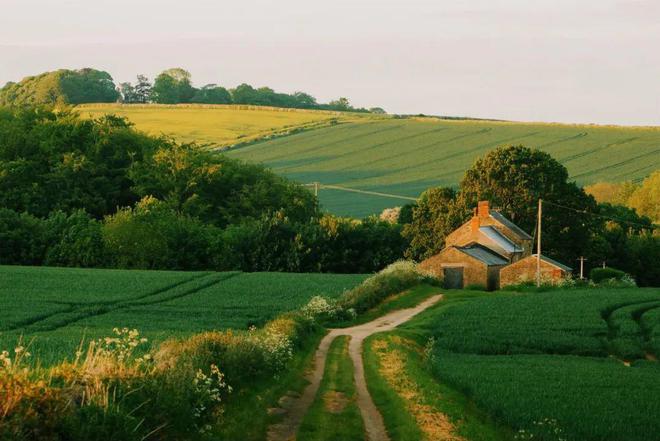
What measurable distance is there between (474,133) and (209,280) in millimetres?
101713

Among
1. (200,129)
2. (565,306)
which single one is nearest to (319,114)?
(200,129)

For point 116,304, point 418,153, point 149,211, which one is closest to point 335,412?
point 116,304

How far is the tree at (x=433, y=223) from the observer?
92.4 m

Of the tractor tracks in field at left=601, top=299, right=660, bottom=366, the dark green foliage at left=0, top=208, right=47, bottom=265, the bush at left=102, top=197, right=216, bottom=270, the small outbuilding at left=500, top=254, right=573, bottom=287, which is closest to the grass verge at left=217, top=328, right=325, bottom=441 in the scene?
the tractor tracks in field at left=601, top=299, right=660, bottom=366

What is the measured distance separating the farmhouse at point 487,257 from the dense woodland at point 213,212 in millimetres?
2624

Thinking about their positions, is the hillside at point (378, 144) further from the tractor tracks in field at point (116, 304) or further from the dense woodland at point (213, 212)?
the tractor tracks in field at point (116, 304)

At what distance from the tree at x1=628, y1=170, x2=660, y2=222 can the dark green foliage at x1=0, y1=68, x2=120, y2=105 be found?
9424cm

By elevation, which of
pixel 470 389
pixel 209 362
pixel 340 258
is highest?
pixel 209 362

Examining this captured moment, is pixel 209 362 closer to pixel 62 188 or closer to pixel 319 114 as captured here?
pixel 62 188

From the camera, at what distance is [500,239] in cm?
8688

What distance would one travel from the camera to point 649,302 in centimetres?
5725

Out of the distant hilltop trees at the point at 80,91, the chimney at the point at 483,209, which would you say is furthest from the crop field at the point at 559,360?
the distant hilltop trees at the point at 80,91

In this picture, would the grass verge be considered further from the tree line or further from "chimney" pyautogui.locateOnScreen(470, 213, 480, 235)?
"chimney" pyautogui.locateOnScreen(470, 213, 480, 235)

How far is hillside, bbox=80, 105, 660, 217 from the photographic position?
135 metres
